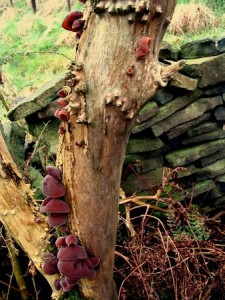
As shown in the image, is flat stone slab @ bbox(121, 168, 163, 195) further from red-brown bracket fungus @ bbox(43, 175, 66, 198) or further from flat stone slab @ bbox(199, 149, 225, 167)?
red-brown bracket fungus @ bbox(43, 175, 66, 198)

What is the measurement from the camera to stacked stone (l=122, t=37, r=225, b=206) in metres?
3.17

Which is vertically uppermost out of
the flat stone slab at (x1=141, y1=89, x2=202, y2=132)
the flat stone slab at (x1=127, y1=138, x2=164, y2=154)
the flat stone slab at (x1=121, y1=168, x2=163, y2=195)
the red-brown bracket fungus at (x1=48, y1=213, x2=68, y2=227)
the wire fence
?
the wire fence

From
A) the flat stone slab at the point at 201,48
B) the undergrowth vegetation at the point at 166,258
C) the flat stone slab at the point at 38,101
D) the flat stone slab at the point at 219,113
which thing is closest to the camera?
the undergrowth vegetation at the point at 166,258

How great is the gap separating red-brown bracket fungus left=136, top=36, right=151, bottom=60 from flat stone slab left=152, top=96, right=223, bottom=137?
151 cm

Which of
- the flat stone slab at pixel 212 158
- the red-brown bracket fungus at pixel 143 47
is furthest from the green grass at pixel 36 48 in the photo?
the red-brown bracket fungus at pixel 143 47

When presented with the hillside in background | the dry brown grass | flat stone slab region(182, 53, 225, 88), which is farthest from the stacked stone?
the dry brown grass

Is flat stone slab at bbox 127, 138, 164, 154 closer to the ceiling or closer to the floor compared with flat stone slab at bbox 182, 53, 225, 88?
closer to the floor

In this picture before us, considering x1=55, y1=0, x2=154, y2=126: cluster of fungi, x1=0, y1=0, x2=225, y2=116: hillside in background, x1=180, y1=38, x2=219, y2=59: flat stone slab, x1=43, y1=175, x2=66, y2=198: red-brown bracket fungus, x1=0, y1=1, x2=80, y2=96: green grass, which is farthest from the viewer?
x1=0, y1=1, x2=80, y2=96: green grass

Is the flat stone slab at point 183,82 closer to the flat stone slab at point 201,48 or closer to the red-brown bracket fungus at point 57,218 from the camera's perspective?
the flat stone slab at point 201,48

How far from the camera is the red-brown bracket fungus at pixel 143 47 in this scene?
64.6 inches

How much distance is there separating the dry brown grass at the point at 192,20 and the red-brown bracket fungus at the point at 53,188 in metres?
4.98

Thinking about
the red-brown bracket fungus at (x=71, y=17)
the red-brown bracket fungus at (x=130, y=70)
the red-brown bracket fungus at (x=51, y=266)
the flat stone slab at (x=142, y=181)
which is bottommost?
the flat stone slab at (x=142, y=181)

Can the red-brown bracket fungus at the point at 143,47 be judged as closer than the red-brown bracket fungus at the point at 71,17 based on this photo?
Yes

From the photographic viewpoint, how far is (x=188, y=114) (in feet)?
10.6
